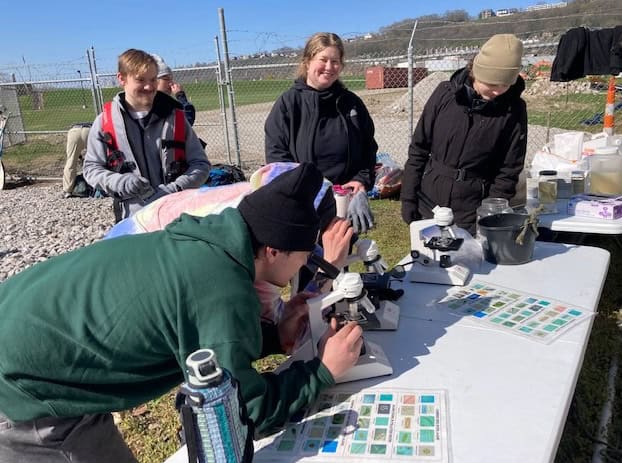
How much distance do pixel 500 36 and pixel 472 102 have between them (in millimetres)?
349

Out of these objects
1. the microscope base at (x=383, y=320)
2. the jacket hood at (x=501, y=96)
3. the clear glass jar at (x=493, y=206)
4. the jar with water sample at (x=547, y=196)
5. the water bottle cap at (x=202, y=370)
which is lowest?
the microscope base at (x=383, y=320)

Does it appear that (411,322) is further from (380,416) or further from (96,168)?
(96,168)

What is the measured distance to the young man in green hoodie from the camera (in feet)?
3.90

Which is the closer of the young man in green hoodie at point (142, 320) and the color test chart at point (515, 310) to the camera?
the young man in green hoodie at point (142, 320)

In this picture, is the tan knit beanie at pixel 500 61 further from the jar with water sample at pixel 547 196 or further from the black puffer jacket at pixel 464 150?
the jar with water sample at pixel 547 196

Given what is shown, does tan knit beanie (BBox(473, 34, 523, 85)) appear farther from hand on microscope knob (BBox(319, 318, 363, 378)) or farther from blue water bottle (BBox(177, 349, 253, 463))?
blue water bottle (BBox(177, 349, 253, 463))

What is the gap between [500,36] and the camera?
2.65 m

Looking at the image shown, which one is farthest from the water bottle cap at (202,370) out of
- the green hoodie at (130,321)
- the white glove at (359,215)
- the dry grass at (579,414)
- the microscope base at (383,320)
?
the dry grass at (579,414)

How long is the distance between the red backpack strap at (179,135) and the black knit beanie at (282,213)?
201 cm

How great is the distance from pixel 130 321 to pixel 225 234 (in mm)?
290

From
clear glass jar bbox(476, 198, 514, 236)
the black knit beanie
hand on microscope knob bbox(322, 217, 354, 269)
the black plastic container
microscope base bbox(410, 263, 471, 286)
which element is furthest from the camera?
clear glass jar bbox(476, 198, 514, 236)

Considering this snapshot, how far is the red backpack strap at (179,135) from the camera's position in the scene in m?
3.17

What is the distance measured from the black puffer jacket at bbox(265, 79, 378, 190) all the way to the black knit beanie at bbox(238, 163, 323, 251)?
1.62 metres

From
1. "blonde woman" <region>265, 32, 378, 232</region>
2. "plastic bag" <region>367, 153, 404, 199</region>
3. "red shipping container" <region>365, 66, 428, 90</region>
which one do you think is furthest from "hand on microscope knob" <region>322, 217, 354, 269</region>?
"red shipping container" <region>365, 66, 428, 90</region>
